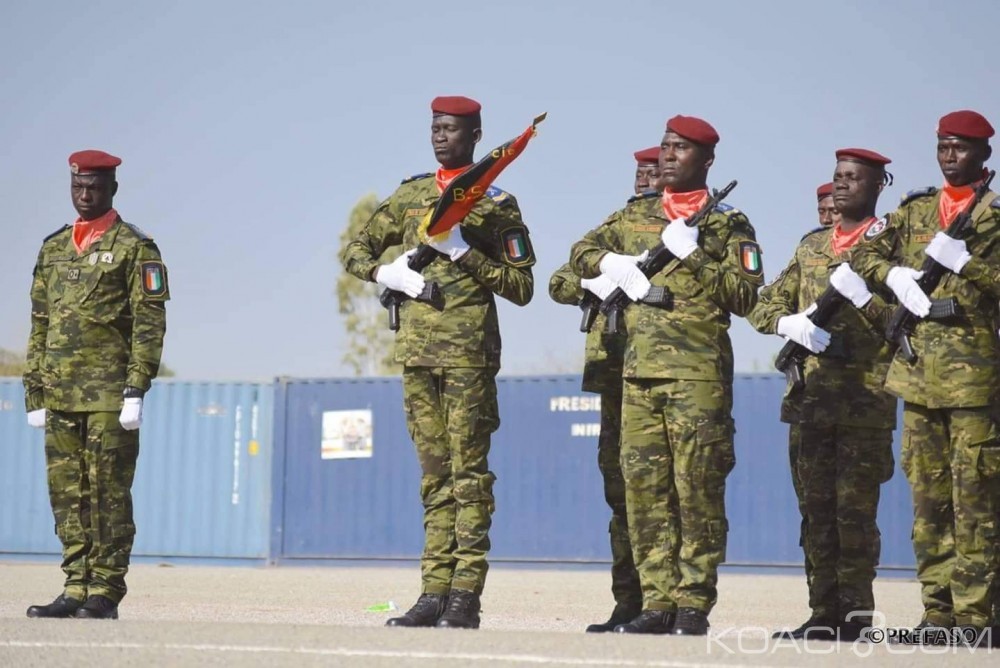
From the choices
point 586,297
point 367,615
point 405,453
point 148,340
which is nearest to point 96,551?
point 148,340

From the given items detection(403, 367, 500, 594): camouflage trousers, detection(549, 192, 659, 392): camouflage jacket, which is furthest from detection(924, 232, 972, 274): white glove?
detection(403, 367, 500, 594): camouflage trousers

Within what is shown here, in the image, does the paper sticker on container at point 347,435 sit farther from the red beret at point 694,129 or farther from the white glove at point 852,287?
the red beret at point 694,129

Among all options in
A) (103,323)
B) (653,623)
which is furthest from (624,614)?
(103,323)

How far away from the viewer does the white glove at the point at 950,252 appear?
6.71 meters

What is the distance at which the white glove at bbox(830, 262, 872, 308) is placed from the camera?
7395mm

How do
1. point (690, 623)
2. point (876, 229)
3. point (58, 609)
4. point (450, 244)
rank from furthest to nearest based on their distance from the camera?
point (58, 609), point (876, 229), point (450, 244), point (690, 623)

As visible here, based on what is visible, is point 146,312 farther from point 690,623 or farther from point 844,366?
point 844,366

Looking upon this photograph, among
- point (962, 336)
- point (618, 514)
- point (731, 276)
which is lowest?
point (618, 514)

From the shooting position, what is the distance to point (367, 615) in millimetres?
11703

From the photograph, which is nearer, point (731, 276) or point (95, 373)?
point (731, 276)

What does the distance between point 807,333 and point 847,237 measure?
62 centimetres

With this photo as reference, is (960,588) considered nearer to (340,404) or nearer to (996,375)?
(996,375)

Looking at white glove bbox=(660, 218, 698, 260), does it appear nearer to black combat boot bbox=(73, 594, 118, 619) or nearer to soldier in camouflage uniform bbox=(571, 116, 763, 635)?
soldier in camouflage uniform bbox=(571, 116, 763, 635)

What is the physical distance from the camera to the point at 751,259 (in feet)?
22.9
